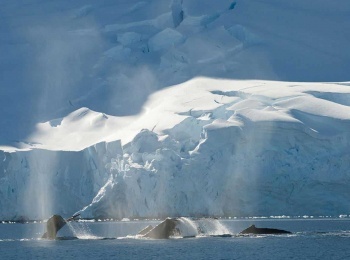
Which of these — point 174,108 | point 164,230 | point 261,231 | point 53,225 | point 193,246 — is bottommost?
point 193,246

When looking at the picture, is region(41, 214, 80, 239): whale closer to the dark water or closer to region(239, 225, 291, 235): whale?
the dark water

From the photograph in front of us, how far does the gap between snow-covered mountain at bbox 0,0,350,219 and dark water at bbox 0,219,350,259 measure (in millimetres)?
8378

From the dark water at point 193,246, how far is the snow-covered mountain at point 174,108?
8.38 meters

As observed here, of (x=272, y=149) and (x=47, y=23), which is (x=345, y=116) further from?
(x=47, y=23)

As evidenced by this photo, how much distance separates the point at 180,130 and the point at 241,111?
4.89 metres

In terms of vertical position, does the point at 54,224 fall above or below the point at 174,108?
below

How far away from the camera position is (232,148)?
7500 cm

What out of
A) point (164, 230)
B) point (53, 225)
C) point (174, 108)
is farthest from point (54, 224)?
point (174, 108)

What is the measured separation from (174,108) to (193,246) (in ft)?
112

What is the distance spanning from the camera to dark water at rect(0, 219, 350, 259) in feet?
150

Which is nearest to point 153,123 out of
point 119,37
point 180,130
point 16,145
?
point 180,130

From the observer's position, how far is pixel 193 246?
164ft

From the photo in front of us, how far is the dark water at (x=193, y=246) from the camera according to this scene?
45.8 m

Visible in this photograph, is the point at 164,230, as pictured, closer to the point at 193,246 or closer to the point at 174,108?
the point at 193,246
